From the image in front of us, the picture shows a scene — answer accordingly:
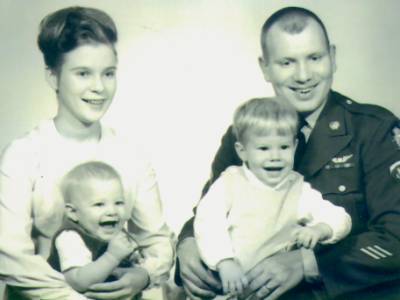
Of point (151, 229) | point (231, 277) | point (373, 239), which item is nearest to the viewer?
point (231, 277)

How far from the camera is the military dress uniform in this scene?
7.18ft

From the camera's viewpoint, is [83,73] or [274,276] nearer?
[274,276]

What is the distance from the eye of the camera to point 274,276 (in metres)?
2.13

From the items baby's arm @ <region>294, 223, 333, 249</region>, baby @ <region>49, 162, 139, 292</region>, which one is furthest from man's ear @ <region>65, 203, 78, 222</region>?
baby's arm @ <region>294, 223, 333, 249</region>

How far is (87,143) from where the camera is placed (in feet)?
7.48

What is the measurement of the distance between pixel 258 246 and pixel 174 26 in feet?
2.55

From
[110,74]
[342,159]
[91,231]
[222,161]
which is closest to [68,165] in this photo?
[91,231]

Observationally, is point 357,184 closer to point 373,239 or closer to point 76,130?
point 373,239

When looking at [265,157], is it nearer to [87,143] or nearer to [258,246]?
[258,246]

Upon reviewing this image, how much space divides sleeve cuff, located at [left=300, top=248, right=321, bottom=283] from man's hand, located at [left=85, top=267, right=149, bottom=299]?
0.48m

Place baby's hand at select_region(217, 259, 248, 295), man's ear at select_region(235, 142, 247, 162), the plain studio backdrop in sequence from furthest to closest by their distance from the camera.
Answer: the plain studio backdrop
man's ear at select_region(235, 142, 247, 162)
baby's hand at select_region(217, 259, 248, 295)

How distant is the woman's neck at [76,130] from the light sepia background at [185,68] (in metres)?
0.07

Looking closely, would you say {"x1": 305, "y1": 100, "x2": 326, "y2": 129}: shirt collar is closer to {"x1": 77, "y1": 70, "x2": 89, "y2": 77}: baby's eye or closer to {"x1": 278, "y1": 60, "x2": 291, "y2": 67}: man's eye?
{"x1": 278, "y1": 60, "x2": 291, "y2": 67}: man's eye

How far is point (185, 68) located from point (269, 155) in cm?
43
